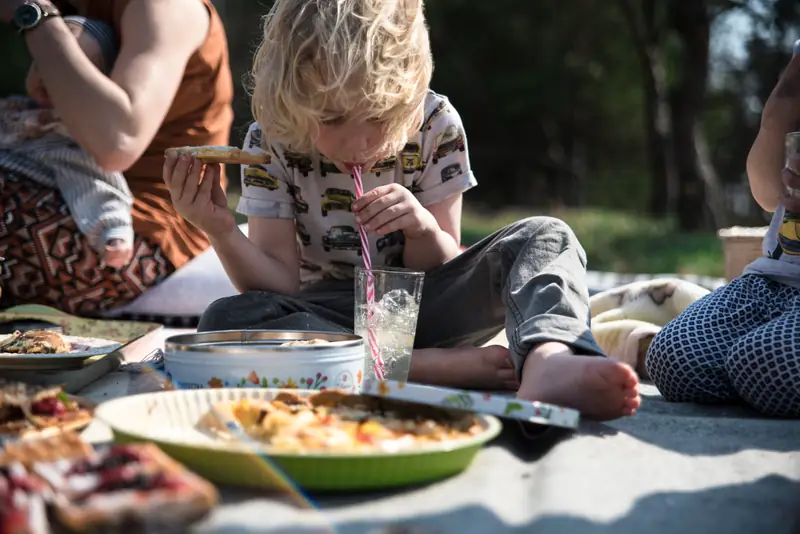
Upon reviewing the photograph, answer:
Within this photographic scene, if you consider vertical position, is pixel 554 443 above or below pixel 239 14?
below

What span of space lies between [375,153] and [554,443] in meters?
0.76

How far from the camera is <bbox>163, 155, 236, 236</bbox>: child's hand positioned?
6.21 ft

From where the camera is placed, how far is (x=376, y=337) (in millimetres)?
1744

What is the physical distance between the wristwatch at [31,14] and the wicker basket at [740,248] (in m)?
2.20

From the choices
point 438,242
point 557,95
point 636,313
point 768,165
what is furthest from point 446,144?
point 557,95

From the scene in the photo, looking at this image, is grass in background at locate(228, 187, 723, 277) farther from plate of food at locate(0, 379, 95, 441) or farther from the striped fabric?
plate of food at locate(0, 379, 95, 441)

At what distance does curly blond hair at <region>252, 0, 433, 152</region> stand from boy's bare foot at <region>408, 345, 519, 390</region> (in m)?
0.48

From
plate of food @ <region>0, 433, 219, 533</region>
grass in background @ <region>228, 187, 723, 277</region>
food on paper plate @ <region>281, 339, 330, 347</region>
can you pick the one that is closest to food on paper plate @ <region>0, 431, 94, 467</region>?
plate of food @ <region>0, 433, 219, 533</region>

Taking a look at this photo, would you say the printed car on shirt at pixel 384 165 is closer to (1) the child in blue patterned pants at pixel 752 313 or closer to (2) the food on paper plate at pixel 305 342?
(2) the food on paper plate at pixel 305 342

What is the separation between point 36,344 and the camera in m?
1.86

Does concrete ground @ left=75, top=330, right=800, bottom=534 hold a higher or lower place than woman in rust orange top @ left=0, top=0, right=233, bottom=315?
lower

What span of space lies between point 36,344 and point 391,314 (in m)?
0.75

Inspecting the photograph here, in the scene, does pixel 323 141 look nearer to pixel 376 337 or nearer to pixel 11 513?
pixel 376 337

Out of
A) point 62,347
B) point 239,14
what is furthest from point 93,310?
point 239,14
